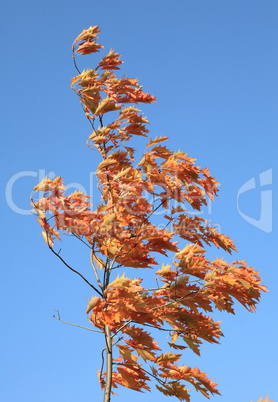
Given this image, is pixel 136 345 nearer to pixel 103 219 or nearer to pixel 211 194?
pixel 103 219

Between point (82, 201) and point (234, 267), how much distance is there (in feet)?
8.22

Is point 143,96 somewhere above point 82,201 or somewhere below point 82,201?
above

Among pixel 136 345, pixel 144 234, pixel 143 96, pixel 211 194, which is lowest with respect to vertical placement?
pixel 136 345

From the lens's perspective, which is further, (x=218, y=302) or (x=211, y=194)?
(x=211, y=194)

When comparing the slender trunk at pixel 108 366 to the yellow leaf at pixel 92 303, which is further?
the slender trunk at pixel 108 366

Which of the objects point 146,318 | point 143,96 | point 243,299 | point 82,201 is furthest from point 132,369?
point 143,96

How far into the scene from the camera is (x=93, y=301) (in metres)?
6.84

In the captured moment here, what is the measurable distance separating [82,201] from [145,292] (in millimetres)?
1715

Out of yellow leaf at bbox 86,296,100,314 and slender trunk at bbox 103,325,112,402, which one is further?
slender trunk at bbox 103,325,112,402

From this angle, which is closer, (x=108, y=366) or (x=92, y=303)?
(x=92, y=303)

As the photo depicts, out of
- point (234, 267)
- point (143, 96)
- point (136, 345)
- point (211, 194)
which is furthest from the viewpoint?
point (143, 96)

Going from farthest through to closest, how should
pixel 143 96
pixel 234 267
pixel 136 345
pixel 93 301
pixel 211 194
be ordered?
pixel 143 96 → pixel 211 194 → pixel 136 345 → pixel 234 267 → pixel 93 301

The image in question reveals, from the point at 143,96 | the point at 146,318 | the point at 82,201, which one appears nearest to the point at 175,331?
the point at 146,318

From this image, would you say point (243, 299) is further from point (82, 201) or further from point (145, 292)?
point (82, 201)
